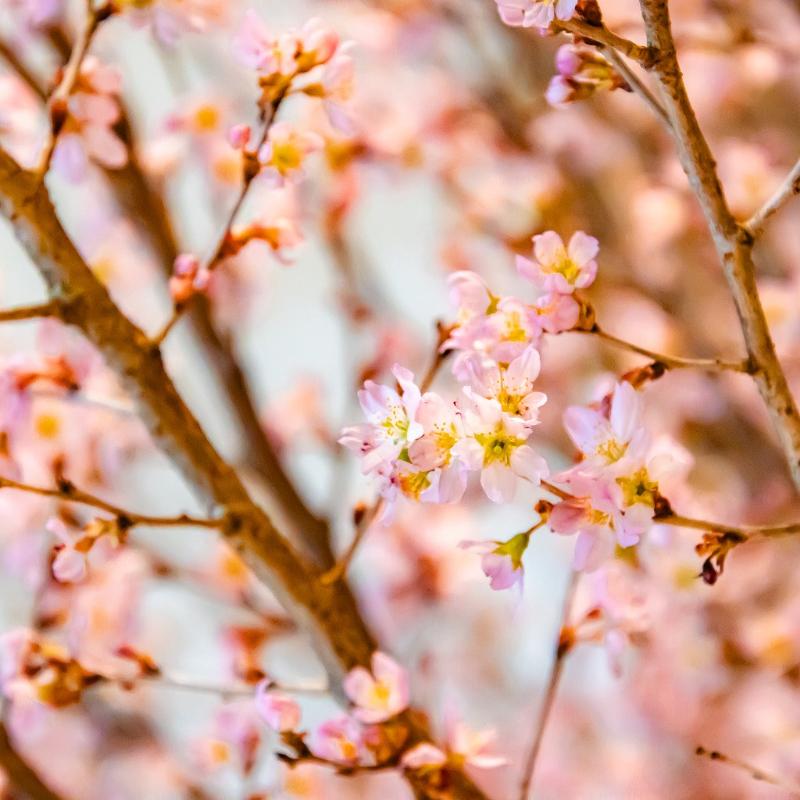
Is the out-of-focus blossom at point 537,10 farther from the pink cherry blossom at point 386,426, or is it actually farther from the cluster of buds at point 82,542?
the cluster of buds at point 82,542

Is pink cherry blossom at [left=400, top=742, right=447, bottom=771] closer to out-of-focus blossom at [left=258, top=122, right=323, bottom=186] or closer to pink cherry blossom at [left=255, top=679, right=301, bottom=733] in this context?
pink cherry blossom at [left=255, top=679, right=301, bottom=733]

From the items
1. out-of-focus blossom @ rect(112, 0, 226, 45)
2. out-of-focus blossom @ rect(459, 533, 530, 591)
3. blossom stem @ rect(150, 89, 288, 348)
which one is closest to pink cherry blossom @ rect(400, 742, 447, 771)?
out-of-focus blossom @ rect(459, 533, 530, 591)

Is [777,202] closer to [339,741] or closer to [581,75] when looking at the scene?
[581,75]

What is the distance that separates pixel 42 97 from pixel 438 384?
0.65 meters

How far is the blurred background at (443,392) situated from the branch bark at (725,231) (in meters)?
0.15

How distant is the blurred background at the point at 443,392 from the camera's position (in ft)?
2.28

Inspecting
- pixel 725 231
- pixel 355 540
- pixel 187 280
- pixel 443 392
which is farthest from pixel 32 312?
pixel 443 392

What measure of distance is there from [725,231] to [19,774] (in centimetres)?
42

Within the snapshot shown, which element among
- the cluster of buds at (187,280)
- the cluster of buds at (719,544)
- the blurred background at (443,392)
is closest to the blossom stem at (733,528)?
the cluster of buds at (719,544)

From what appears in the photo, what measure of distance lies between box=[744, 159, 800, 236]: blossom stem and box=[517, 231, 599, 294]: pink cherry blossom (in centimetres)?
5

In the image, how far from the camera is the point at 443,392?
47.1 inches

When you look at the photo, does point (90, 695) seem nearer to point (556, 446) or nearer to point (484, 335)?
point (556, 446)

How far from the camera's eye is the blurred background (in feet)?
2.28

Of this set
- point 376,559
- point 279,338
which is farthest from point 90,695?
point 279,338
